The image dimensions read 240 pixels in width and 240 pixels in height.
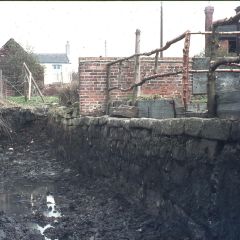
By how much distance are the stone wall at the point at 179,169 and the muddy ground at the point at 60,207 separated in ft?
0.91

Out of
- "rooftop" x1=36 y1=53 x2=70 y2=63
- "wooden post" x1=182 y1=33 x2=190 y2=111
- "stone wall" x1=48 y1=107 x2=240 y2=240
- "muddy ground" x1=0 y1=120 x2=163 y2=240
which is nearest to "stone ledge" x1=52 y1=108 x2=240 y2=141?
"stone wall" x1=48 y1=107 x2=240 y2=240

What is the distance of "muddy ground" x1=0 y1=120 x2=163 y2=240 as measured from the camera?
6.31 m

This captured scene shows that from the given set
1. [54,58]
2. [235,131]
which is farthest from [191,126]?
[54,58]

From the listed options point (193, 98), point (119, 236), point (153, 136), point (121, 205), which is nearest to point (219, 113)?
point (153, 136)

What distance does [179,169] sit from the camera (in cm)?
545

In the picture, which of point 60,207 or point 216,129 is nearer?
point 216,129

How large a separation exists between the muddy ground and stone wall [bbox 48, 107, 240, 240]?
0.28 meters

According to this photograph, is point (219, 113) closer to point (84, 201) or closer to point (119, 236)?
point (119, 236)

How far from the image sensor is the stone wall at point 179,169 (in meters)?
4.24

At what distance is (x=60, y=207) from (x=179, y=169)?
3480 mm

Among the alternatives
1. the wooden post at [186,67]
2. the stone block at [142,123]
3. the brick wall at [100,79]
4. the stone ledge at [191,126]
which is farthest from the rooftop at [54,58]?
the wooden post at [186,67]

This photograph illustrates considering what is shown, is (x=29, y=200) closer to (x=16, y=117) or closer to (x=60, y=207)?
(x=60, y=207)

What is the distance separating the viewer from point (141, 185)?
274 inches

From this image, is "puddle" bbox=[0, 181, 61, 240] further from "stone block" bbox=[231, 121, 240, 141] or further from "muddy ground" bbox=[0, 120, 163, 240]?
"stone block" bbox=[231, 121, 240, 141]
